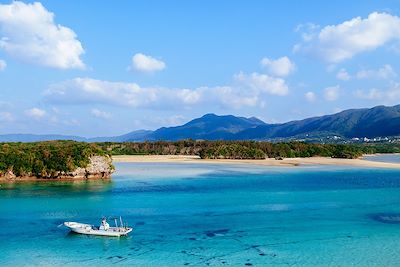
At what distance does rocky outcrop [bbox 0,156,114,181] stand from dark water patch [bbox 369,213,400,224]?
46.7m

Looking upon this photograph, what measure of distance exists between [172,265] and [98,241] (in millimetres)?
9140

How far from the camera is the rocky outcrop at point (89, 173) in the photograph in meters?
76.2

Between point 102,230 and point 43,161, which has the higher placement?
point 43,161

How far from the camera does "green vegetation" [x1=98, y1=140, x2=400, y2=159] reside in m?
144

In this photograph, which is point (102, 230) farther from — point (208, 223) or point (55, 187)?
point (55, 187)

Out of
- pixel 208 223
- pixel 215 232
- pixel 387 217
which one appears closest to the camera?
pixel 215 232

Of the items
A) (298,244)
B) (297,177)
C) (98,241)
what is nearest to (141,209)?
(98,241)

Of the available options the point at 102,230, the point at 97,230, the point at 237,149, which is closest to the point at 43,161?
the point at 97,230

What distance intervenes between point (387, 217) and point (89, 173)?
49.2 m

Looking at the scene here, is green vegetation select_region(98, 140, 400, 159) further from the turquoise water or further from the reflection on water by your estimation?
the reflection on water

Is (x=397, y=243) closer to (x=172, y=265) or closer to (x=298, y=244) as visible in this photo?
(x=298, y=244)

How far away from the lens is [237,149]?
145m

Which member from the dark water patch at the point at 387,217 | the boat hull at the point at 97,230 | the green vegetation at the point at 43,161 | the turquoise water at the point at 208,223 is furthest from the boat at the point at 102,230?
the green vegetation at the point at 43,161

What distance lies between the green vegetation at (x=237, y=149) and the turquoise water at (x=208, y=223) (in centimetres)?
6884
